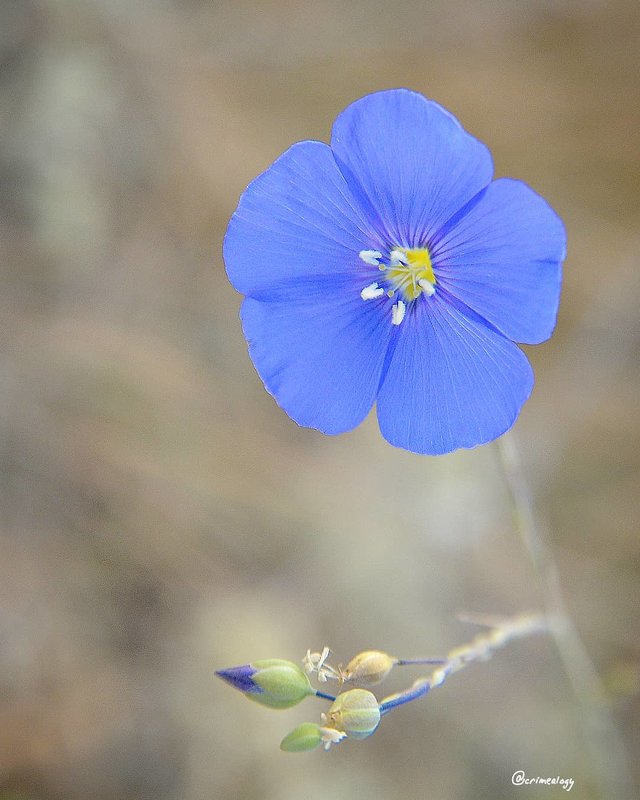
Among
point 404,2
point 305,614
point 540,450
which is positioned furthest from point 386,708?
point 404,2

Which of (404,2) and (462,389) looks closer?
(462,389)

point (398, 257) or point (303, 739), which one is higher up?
point (398, 257)

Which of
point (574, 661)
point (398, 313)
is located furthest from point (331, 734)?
point (574, 661)

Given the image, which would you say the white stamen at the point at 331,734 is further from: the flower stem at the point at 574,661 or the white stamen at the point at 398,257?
the white stamen at the point at 398,257

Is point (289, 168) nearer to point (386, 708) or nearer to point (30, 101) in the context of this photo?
point (386, 708)

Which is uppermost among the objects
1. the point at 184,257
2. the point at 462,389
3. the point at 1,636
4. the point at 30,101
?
the point at 30,101

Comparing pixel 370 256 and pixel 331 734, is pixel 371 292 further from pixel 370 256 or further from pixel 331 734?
pixel 331 734
